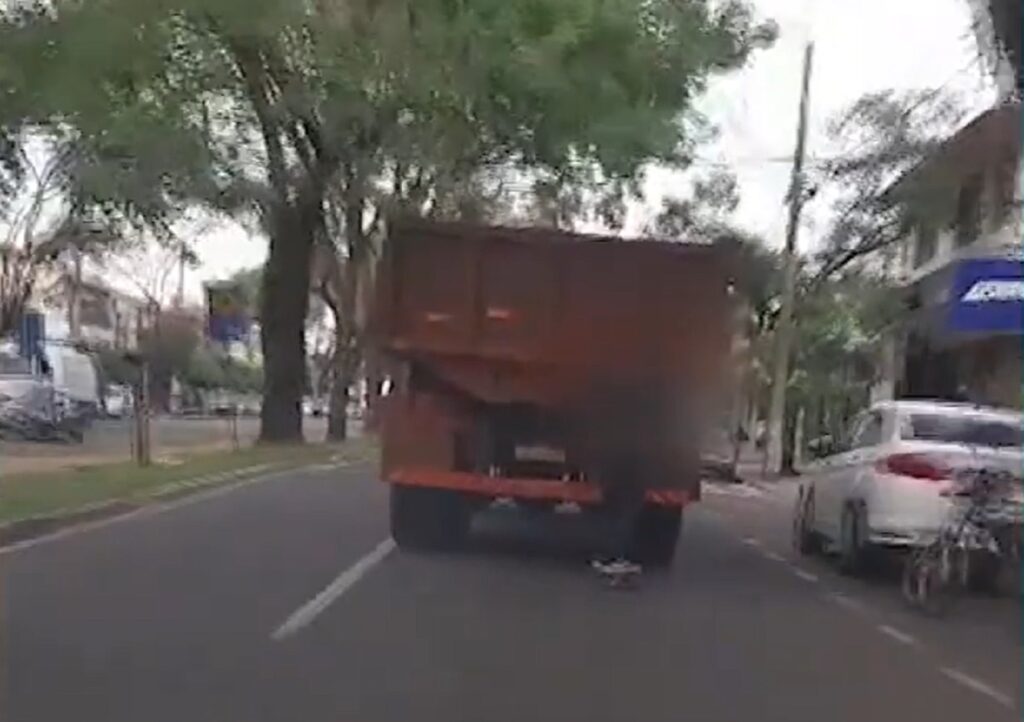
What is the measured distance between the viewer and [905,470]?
1656cm

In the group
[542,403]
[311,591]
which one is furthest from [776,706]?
[542,403]

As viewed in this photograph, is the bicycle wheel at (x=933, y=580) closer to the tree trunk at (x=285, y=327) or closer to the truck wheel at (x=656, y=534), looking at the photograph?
the truck wheel at (x=656, y=534)

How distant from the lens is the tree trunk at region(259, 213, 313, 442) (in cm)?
3828

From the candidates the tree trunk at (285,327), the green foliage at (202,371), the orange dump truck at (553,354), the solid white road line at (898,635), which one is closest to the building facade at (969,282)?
the orange dump truck at (553,354)

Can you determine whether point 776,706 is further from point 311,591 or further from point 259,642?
point 311,591

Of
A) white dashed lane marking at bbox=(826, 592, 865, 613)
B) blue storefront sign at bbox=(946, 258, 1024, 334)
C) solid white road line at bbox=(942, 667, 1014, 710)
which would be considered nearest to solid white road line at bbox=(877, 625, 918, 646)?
white dashed lane marking at bbox=(826, 592, 865, 613)

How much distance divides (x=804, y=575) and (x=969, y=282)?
284 inches

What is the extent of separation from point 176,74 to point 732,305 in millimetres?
7892

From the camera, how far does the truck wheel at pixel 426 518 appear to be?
1823 cm

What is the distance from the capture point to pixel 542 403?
56.7ft

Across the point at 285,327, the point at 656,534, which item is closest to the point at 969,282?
the point at 656,534

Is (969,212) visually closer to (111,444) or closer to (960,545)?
(960,545)

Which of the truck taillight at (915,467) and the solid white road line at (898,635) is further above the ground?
the truck taillight at (915,467)

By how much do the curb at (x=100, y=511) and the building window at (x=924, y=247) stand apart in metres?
11.8
